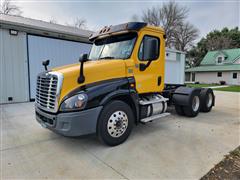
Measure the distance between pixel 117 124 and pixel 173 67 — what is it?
43.1 ft

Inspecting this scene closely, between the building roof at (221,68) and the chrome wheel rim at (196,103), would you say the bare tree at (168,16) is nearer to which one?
the building roof at (221,68)

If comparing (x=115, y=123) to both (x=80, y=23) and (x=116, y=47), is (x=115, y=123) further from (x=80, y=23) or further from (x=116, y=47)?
(x=80, y=23)

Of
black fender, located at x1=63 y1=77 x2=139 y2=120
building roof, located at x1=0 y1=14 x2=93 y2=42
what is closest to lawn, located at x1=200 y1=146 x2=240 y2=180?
black fender, located at x1=63 y1=77 x2=139 y2=120

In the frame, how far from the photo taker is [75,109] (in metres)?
2.98

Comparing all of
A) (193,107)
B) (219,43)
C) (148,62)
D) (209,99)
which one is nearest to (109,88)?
(148,62)

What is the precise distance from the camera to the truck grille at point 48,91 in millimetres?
3080

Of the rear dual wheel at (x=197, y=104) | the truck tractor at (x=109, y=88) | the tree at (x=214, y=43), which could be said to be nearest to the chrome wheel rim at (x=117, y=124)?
the truck tractor at (x=109, y=88)

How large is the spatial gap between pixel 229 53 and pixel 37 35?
3231cm

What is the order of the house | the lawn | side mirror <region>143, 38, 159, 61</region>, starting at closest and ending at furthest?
the lawn
side mirror <region>143, 38, 159, 61</region>
the house

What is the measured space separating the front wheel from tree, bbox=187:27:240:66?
41507 millimetres

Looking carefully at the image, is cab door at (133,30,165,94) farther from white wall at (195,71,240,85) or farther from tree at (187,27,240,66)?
tree at (187,27,240,66)

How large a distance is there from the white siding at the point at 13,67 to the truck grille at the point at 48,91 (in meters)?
5.40

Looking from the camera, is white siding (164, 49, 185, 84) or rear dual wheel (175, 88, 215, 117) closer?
rear dual wheel (175, 88, 215, 117)

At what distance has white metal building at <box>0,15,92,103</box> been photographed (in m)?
7.68
